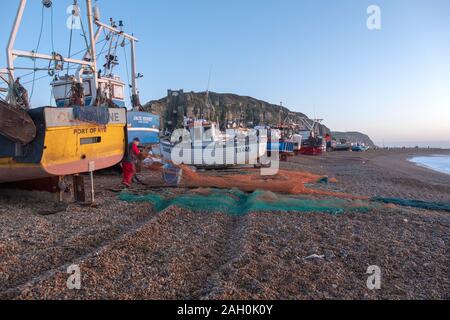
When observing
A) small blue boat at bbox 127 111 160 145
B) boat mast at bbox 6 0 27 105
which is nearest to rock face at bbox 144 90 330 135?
small blue boat at bbox 127 111 160 145

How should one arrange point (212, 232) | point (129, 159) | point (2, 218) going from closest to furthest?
point (212, 232), point (2, 218), point (129, 159)

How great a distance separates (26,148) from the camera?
262 inches

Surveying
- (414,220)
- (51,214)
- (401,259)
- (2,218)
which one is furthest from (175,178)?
(401,259)

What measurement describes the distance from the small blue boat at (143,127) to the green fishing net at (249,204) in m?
7.16

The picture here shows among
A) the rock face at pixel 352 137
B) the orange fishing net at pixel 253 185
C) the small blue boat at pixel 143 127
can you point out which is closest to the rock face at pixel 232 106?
the rock face at pixel 352 137

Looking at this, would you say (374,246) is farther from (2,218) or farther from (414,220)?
(2,218)

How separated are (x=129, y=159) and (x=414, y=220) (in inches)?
278

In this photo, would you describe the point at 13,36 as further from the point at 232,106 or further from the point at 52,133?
the point at 232,106

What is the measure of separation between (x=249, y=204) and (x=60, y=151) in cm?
395

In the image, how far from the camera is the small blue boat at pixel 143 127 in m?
15.1

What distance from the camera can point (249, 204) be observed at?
7.90 meters

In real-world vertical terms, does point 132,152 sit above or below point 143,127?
below

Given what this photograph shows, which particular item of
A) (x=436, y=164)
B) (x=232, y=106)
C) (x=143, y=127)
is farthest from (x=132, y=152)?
(x=232, y=106)

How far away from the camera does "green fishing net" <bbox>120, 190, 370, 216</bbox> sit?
24.5 feet
